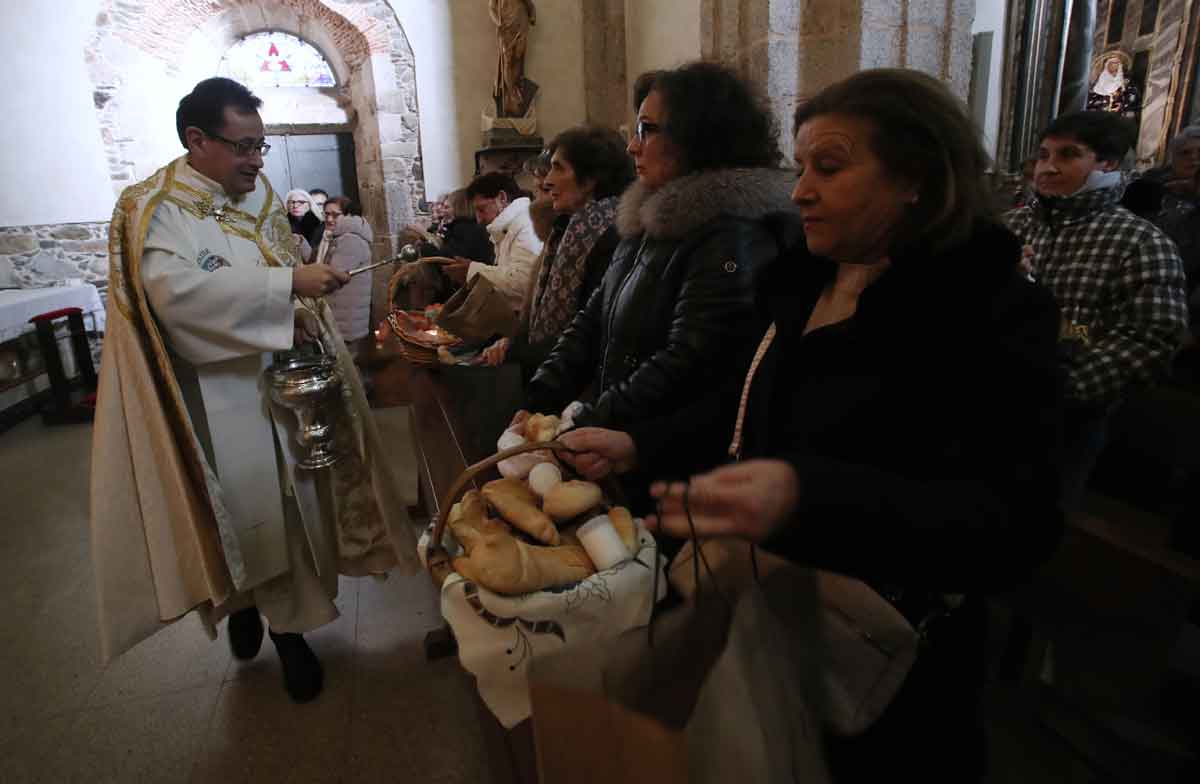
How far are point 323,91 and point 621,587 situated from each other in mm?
9317

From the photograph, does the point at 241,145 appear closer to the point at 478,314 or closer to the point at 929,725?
the point at 478,314

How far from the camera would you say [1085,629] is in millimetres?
1549

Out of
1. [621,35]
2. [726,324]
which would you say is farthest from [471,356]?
[621,35]

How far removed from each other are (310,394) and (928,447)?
166 centimetres

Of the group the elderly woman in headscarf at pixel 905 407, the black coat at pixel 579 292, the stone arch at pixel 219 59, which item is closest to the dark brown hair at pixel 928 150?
the elderly woman in headscarf at pixel 905 407

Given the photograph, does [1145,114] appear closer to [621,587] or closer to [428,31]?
[428,31]

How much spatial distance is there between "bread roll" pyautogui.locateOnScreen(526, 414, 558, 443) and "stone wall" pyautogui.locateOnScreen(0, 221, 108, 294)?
21.0ft

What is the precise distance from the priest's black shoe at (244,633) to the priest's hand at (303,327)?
99 cm

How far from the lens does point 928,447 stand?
2.73 ft

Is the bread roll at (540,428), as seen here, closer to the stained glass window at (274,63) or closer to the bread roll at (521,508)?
the bread roll at (521,508)

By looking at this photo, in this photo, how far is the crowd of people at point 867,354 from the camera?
0.74m

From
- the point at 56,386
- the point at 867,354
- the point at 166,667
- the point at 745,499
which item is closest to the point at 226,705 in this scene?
the point at 166,667

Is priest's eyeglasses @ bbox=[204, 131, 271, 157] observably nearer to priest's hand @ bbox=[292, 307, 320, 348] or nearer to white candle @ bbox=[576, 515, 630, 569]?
priest's hand @ bbox=[292, 307, 320, 348]

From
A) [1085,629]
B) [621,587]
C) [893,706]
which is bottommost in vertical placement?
[1085,629]
